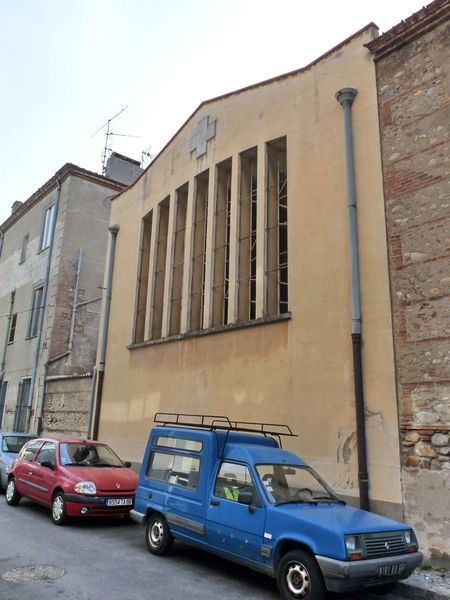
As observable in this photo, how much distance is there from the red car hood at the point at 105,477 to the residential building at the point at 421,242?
15.3 feet

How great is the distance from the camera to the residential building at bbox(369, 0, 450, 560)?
6.92m

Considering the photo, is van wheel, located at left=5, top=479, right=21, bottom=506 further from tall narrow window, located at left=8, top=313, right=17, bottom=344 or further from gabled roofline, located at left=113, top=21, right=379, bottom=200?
tall narrow window, located at left=8, top=313, right=17, bottom=344

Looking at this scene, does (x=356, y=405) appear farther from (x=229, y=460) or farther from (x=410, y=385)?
(x=229, y=460)

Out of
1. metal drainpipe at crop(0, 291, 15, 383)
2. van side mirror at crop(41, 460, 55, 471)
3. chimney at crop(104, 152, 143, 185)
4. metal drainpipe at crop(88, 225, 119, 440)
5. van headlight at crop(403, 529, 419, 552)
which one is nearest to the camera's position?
van headlight at crop(403, 529, 419, 552)

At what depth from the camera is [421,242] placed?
7.67 meters

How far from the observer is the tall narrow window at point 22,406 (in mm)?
18547

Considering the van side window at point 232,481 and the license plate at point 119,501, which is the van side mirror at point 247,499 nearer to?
the van side window at point 232,481

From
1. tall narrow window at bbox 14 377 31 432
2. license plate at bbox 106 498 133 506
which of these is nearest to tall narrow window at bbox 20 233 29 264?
tall narrow window at bbox 14 377 31 432

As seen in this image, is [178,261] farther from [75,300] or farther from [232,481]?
[232,481]

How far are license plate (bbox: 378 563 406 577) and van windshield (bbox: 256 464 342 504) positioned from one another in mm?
1100

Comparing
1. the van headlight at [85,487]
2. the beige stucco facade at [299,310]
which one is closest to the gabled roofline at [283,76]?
the beige stucco facade at [299,310]

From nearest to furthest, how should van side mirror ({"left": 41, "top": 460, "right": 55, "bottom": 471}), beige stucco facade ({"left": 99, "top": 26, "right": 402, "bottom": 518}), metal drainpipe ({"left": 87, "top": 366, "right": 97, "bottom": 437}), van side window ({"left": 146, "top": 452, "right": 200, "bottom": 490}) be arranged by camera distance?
van side window ({"left": 146, "top": 452, "right": 200, "bottom": 490})
beige stucco facade ({"left": 99, "top": 26, "right": 402, "bottom": 518})
van side mirror ({"left": 41, "top": 460, "right": 55, "bottom": 471})
metal drainpipe ({"left": 87, "top": 366, "right": 97, "bottom": 437})

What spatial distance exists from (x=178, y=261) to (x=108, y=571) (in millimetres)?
8735

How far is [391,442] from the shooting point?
7.39 m
